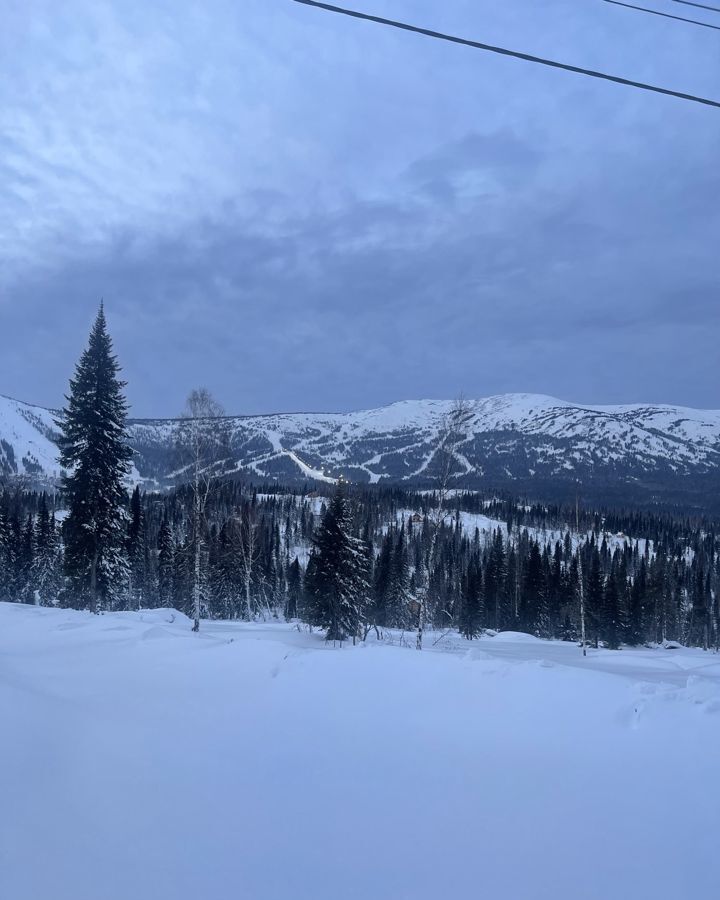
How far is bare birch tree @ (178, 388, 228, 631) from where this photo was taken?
2248cm

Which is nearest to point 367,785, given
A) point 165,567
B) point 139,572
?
point 165,567

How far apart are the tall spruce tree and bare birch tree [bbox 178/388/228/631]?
12.7 feet

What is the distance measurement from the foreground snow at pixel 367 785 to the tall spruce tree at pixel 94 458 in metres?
17.7

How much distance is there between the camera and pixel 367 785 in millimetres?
5340

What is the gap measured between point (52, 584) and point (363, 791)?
5507cm

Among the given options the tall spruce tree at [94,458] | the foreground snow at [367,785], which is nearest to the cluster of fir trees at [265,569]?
the tall spruce tree at [94,458]

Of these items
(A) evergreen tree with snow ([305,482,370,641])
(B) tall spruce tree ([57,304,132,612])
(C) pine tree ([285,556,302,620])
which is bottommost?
(C) pine tree ([285,556,302,620])

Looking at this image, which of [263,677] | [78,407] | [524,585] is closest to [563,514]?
[524,585]

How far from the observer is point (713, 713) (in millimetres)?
5586

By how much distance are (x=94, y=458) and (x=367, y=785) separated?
22.3 metres

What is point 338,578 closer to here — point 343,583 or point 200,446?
point 343,583

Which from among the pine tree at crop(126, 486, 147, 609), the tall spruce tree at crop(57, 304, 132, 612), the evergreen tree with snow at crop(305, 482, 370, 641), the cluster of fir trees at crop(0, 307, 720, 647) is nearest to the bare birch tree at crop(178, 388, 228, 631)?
the cluster of fir trees at crop(0, 307, 720, 647)

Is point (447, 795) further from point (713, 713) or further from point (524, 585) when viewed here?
point (524, 585)

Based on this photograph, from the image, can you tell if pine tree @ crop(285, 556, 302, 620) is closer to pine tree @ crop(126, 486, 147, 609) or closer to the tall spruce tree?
pine tree @ crop(126, 486, 147, 609)
